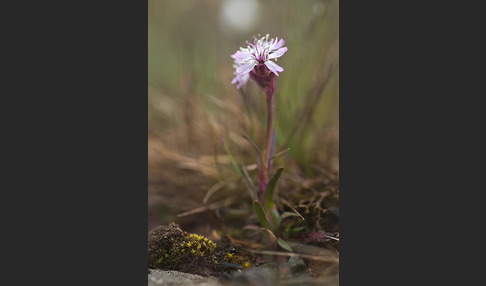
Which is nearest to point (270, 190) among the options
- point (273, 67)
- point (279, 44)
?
point (273, 67)

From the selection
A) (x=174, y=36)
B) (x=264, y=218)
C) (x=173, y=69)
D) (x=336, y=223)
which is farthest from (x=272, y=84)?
(x=173, y=69)

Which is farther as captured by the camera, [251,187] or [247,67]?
[251,187]

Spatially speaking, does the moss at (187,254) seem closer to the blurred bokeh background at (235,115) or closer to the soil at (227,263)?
the soil at (227,263)

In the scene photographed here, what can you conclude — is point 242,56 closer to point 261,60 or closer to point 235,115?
point 261,60

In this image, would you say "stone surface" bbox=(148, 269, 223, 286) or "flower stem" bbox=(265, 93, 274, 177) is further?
"flower stem" bbox=(265, 93, 274, 177)

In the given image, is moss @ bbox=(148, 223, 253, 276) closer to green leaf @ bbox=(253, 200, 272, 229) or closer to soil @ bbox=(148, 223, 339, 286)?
soil @ bbox=(148, 223, 339, 286)

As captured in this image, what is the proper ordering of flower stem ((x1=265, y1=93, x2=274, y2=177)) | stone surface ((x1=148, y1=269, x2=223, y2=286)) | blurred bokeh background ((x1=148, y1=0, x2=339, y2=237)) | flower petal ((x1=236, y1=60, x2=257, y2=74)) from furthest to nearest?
blurred bokeh background ((x1=148, y1=0, x2=339, y2=237)) < flower stem ((x1=265, y1=93, x2=274, y2=177)) < flower petal ((x1=236, y1=60, x2=257, y2=74)) < stone surface ((x1=148, y1=269, x2=223, y2=286))

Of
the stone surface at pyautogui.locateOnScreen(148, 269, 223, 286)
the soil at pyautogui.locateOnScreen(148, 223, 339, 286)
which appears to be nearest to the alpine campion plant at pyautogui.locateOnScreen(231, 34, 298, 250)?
the soil at pyautogui.locateOnScreen(148, 223, 339, 286)

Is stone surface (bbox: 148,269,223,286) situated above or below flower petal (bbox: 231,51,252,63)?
below

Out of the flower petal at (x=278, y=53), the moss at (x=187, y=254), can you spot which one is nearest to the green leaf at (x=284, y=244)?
the moss at (x=187, y=254)
